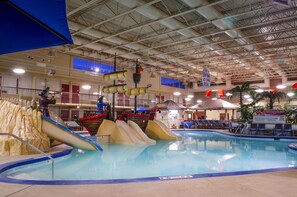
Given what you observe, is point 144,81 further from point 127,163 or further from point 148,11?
point 127,163

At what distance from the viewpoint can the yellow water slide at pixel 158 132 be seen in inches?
469

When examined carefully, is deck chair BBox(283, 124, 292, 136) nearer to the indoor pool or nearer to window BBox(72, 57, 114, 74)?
the indoor pool

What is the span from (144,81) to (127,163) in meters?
16.0

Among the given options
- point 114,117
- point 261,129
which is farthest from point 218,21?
point 261,129

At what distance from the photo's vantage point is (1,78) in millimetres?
14039

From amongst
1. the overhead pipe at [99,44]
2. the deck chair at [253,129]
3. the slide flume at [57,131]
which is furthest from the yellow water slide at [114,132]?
the deck chair at [253,129]

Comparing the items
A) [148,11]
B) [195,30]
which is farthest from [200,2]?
[195,30]

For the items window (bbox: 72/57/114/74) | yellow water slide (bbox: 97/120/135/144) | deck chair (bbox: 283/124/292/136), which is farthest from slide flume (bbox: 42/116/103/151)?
window (bbox: 72/57/114/74)

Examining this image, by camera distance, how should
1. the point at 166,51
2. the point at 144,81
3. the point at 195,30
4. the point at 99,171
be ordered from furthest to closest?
the point at 144,81, the point at 166,51, the point at 195,30, the point at 99,171

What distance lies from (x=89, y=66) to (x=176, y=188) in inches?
639

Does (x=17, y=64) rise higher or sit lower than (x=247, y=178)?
higher

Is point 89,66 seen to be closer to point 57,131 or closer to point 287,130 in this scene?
point 57,131

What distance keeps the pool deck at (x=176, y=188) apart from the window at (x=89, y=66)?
14885mm

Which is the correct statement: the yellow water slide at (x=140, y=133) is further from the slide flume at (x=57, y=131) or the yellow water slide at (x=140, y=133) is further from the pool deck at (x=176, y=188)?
the pool deck at (x=176, y=188)
